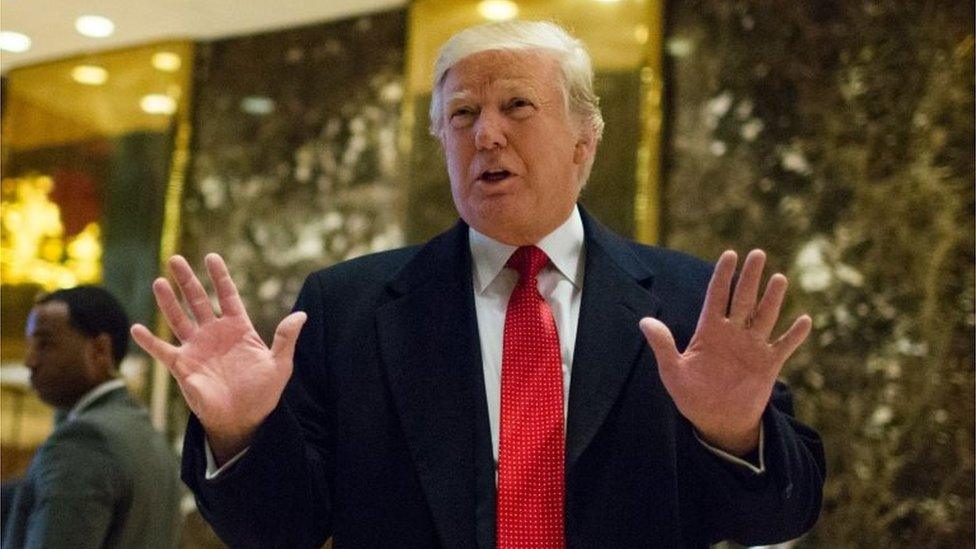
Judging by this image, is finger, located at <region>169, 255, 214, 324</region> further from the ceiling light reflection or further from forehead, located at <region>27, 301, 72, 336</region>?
the ceiling light reflection

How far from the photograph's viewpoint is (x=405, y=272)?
1.75 metres

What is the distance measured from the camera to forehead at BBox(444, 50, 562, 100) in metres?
1.76

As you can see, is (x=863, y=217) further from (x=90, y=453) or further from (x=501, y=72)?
(x=90, y=453)

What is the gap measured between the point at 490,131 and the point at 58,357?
59.3 inches

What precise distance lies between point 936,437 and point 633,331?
1685 millimetres

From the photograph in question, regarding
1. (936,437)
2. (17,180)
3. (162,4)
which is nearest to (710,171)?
(936,437)

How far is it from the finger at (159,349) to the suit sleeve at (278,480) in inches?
2.9

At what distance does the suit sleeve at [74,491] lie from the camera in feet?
7.87

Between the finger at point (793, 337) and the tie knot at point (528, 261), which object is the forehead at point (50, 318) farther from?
the finger at point (793, 337)

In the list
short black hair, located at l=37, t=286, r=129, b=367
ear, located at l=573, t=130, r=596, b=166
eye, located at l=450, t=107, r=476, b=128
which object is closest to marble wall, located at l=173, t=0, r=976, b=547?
short black hair, located at l=37, t=286, r=129, b=367

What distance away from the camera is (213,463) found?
1475mm

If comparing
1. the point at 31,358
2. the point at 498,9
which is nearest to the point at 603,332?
the point at 31,358

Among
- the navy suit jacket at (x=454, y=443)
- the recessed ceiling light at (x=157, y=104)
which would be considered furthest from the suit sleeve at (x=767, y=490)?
the recessed ceiling light at (x=157, y=104)

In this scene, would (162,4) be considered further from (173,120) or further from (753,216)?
(753,216)
